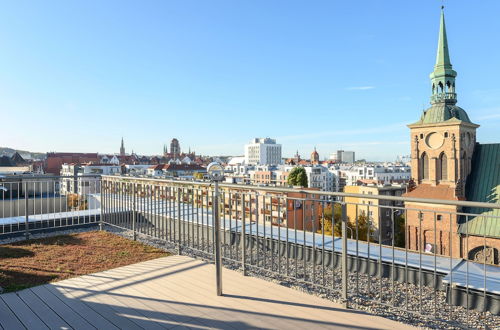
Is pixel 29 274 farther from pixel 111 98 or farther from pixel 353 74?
pixel 353 74

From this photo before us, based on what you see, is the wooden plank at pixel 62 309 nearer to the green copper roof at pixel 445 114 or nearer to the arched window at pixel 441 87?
the green copper roof at pixel 445 114

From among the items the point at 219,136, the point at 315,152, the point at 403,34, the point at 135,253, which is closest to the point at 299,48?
the point at 403,34

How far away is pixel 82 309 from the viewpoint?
9.74 feet

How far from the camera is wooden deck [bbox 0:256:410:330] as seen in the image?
2676 mm

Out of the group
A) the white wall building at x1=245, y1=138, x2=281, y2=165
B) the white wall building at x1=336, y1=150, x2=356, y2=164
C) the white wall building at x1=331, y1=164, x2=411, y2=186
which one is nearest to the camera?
the white wall building at x1=331, y1=164, x2=411, y2=186

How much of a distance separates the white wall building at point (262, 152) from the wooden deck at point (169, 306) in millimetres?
136636

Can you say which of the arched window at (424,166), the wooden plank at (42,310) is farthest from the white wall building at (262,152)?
the wooden plank at (42,310)

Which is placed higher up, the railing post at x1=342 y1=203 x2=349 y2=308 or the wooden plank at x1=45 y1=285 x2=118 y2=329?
the railing post at x1=342 y1=203 x2=349 y2=308

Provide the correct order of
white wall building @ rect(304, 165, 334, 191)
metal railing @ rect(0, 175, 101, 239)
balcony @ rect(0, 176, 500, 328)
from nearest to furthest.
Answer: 1. balcony @ rect(0, 176, 500, 328)
2. metal railing @ rect(0, 175, 101, 239)
3. white wall building @ rect(304, 165, 334, 191)

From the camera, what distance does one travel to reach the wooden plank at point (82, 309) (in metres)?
2.66

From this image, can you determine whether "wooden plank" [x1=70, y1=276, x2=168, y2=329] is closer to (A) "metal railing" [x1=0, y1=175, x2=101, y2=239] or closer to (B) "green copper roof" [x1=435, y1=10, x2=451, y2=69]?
(A) "metal railing" [x1=0, y1=175, x2=101, y2=239]

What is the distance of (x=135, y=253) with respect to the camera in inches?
193

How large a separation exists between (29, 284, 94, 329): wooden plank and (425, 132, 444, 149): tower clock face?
Answer: 36.7 m

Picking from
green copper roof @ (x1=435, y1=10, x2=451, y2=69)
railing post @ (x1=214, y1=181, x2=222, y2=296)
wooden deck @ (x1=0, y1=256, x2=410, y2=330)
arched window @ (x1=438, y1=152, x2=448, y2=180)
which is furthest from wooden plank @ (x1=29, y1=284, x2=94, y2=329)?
green copper roof @ (x1=435, y1=10, x2=451, y2=69)
